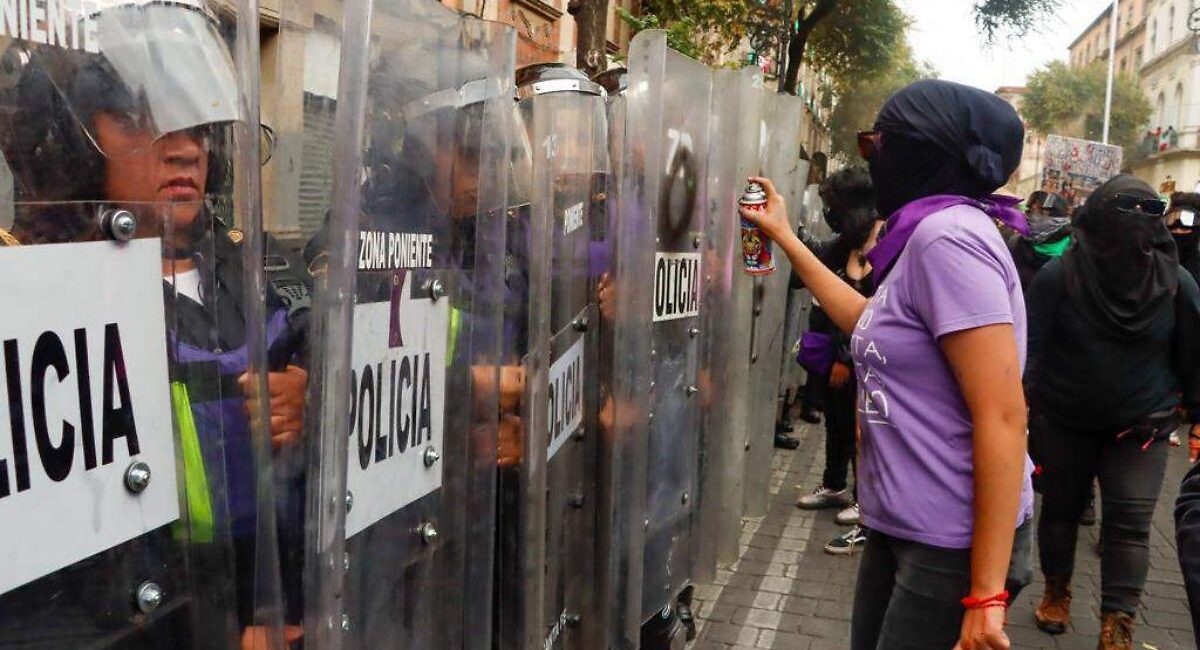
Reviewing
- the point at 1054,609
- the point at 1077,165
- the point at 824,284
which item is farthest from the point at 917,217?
the point at 1077,165

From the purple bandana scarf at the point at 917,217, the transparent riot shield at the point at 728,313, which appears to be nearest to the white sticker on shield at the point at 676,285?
the transparent riot shield at the point at 728,313

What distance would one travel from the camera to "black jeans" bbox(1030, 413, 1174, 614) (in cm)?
352

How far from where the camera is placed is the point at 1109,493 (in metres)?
3.60

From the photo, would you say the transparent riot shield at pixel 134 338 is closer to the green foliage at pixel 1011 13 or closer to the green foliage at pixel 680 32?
the green foliage at pixel 680 32

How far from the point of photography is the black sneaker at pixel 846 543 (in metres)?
4.96

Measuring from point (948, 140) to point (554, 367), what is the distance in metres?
1.16

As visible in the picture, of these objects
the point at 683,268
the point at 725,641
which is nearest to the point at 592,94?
the point at 683,268

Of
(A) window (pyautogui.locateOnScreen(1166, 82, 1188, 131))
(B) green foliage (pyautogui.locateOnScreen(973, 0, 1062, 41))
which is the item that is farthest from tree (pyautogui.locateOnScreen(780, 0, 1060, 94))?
(A) window (pyautogui.locateOnScreen(1166, 82, 1188, 131))

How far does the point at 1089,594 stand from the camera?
14.6ft

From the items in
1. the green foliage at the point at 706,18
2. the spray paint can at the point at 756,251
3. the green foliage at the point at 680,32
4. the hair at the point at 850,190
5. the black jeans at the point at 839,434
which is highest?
the green foliage at the point at 706,18

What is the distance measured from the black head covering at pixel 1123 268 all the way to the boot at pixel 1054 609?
3.73 ft

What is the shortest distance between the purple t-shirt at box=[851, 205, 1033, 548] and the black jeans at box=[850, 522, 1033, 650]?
36 millimetres

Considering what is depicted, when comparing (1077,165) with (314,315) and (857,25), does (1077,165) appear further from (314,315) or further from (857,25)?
(314,315)

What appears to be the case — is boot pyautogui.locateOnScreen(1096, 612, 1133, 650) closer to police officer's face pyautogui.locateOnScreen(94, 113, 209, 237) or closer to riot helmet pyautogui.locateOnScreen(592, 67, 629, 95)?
riot helmet pyautogui.locateOnScreen(592, 67, 629, 95)
